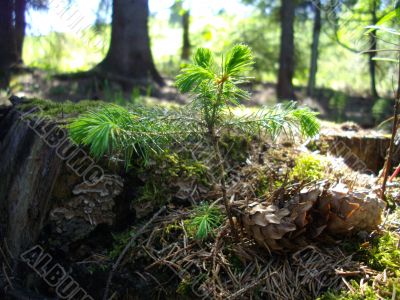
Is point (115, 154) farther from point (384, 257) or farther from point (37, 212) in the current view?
point (384, 257)

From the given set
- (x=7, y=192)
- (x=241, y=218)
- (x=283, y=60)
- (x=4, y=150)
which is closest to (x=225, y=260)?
(x=241, y=218)

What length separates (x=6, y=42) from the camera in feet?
23.9

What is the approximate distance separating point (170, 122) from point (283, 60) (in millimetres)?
7720

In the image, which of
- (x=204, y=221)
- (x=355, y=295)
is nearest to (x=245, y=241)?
(x=204, y=221)

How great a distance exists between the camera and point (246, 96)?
6.20 feet

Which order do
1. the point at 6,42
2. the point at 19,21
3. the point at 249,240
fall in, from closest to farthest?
the point at 249,240
the point at 6,42
the point at 19,21

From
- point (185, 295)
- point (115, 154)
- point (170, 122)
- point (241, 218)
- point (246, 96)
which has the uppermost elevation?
point (246, 96)

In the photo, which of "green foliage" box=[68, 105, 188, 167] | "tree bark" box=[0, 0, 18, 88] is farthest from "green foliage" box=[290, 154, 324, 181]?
"tree bark" box=[0, 0, 18, 88]

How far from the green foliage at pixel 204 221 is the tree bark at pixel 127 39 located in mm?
5318

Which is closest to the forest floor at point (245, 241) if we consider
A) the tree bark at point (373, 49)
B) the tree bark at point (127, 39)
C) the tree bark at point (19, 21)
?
the tree bark at point (373, 49)

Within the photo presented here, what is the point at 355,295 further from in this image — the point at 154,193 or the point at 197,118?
the point at 154,193

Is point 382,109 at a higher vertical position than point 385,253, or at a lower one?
higher

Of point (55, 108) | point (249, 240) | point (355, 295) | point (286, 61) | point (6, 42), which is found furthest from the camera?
point (286, 61)

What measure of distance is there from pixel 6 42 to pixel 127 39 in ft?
7.36
